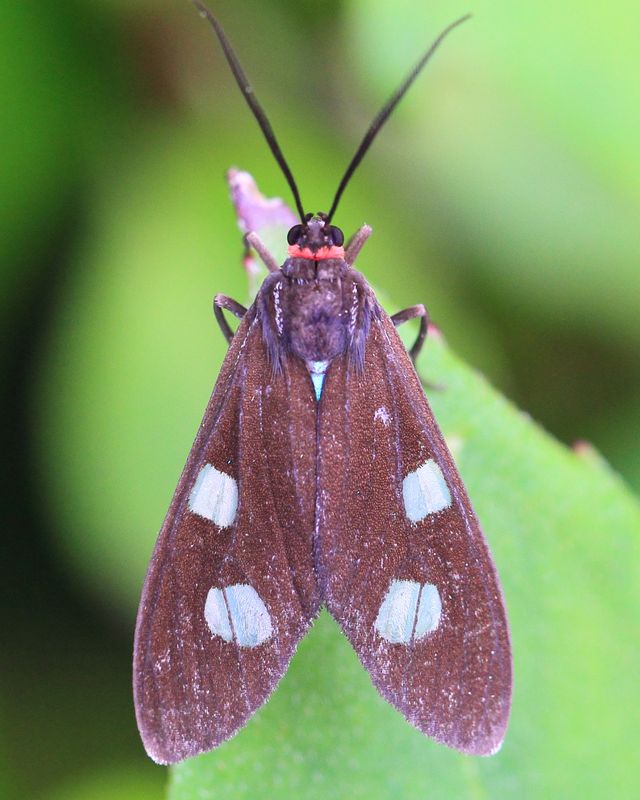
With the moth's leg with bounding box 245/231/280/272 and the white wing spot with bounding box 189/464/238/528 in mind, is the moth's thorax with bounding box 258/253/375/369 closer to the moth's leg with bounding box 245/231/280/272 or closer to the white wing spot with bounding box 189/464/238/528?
the moth's leg with bounding box 245/231/280/272

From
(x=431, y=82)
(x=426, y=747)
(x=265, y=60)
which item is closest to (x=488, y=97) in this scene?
(x=431, y=82)

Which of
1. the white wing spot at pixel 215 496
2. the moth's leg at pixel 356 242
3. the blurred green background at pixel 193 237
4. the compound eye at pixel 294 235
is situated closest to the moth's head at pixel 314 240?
the compound eye at pixel 294 235

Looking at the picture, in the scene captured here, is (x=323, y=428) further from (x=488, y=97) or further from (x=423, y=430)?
(x=488, y=97)

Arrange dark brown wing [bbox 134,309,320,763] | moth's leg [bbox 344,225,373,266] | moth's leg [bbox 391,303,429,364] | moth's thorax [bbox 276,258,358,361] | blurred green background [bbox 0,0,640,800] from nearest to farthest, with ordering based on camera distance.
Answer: dark brown wing [bbox 134,309,320,763], moth's thorax [bbox 276,258,358,361], moth's leg [bbox 391,303,429,364], moth's leg [bbox 344,225,373,266], blurred green background [bbox 0,0,640,800]

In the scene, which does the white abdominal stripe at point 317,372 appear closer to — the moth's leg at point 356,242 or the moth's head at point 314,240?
the moth's head at point 314,240

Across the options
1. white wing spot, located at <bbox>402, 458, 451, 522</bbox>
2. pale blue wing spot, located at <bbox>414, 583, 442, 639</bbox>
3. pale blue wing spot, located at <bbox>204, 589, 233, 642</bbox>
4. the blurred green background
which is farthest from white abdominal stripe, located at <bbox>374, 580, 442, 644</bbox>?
the blurred green background
